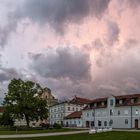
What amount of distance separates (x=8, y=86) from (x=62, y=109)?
46.6 m

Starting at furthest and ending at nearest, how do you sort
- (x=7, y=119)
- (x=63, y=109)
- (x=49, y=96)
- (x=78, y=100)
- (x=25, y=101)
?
(x=49, y=96), (x=78, y=100), (x=63, y=109), (x=7, y=119), (x=25, y=101)

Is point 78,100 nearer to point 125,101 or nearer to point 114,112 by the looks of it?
point 114,112

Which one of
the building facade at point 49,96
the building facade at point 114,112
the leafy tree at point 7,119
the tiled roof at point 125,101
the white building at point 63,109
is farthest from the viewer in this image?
the building facade at point 49,96

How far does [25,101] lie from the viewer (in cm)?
11675

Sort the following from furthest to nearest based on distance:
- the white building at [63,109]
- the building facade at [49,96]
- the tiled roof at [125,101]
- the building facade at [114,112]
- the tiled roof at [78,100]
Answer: the building facade at [49,96] < the tiled roof at [78,100] < the white building at [63,109] < the tiled roof at [125,101] < the building facade at [114,112]

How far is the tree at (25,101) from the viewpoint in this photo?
117 meters

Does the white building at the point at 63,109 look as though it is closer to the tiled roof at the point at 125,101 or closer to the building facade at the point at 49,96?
the building facade at the point at 49,96

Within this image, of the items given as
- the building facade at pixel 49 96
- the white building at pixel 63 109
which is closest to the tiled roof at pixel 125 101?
the white building at pixel 63 109

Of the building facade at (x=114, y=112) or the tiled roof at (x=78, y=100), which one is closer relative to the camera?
the building facade at (x=114, y=112)

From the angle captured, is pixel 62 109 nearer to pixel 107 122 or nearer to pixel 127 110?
pixel 107 122

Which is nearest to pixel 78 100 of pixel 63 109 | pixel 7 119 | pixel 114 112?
pixel 63 109

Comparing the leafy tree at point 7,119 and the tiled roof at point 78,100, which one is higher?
the tiled roof at point 78,100

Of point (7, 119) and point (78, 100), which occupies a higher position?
point (78, 100)

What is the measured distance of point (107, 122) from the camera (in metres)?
122
